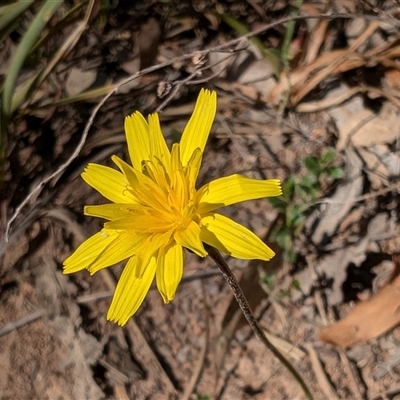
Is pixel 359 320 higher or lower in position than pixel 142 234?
lower

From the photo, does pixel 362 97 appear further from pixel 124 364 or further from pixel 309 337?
pixel 124 364

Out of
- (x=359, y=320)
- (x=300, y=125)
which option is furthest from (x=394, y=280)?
(x=300, y=125)

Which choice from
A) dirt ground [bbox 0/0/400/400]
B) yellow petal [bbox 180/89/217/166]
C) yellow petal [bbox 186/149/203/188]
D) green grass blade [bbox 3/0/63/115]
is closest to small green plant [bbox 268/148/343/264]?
dirt ground [bbox 0/0/400/400]

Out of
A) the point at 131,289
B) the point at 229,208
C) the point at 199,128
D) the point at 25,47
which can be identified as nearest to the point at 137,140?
the point at 199,128

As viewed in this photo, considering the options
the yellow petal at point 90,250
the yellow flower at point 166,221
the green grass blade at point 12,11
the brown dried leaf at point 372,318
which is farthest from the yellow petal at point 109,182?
the brown dried leaf at point 372,318

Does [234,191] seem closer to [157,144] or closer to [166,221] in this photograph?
[166,221]

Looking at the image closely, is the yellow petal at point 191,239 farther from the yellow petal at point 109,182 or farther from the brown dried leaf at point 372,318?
the brown dried leaf at point 372,318

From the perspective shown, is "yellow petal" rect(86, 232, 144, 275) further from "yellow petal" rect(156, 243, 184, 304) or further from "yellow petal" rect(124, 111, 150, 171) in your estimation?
"yellow petal" rect(124, 111, 150, 171)
